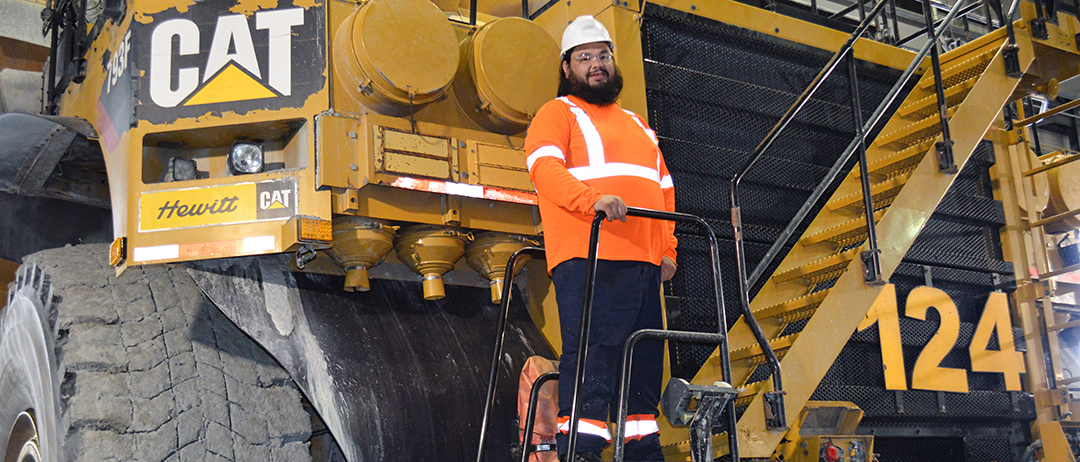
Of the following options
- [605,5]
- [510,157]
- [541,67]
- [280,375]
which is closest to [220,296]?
[280,375]

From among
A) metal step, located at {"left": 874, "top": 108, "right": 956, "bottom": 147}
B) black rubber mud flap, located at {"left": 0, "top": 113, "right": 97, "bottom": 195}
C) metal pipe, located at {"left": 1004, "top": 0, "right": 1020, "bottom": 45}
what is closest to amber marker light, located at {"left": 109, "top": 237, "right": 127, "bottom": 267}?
black rubber mud flap, located at {"left": 0, "top": 113, "right": 97, "bottom": 195}

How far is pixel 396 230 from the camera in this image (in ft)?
13.1

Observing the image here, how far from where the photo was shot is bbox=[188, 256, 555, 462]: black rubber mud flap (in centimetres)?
367

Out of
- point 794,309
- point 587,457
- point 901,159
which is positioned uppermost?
point 901,159

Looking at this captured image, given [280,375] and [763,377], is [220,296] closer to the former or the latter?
[280,375]

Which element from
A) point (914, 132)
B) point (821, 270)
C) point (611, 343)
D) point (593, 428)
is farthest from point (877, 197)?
point (593, 428)

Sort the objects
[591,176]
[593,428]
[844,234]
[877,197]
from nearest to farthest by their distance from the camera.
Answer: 1. [593,428]
2. [591,176]
3. [844,234]
4. [877,197]

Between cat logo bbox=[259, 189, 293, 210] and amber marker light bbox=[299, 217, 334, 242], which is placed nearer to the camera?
amber marker light bbox=[299, 217, 334, 242]

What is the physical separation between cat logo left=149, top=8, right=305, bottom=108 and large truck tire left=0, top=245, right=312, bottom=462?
80 centimetres

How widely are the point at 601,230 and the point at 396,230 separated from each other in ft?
3.43

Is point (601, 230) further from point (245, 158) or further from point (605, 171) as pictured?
point (245, 158)

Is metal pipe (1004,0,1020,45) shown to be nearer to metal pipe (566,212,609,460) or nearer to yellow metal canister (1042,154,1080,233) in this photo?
yellow metal canister (1042,154,1080,233)

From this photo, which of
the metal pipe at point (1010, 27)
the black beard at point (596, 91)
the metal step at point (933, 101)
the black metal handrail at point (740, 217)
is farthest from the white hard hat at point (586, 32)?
the metal pipe at point (1010, 27)

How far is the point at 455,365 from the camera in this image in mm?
4082
